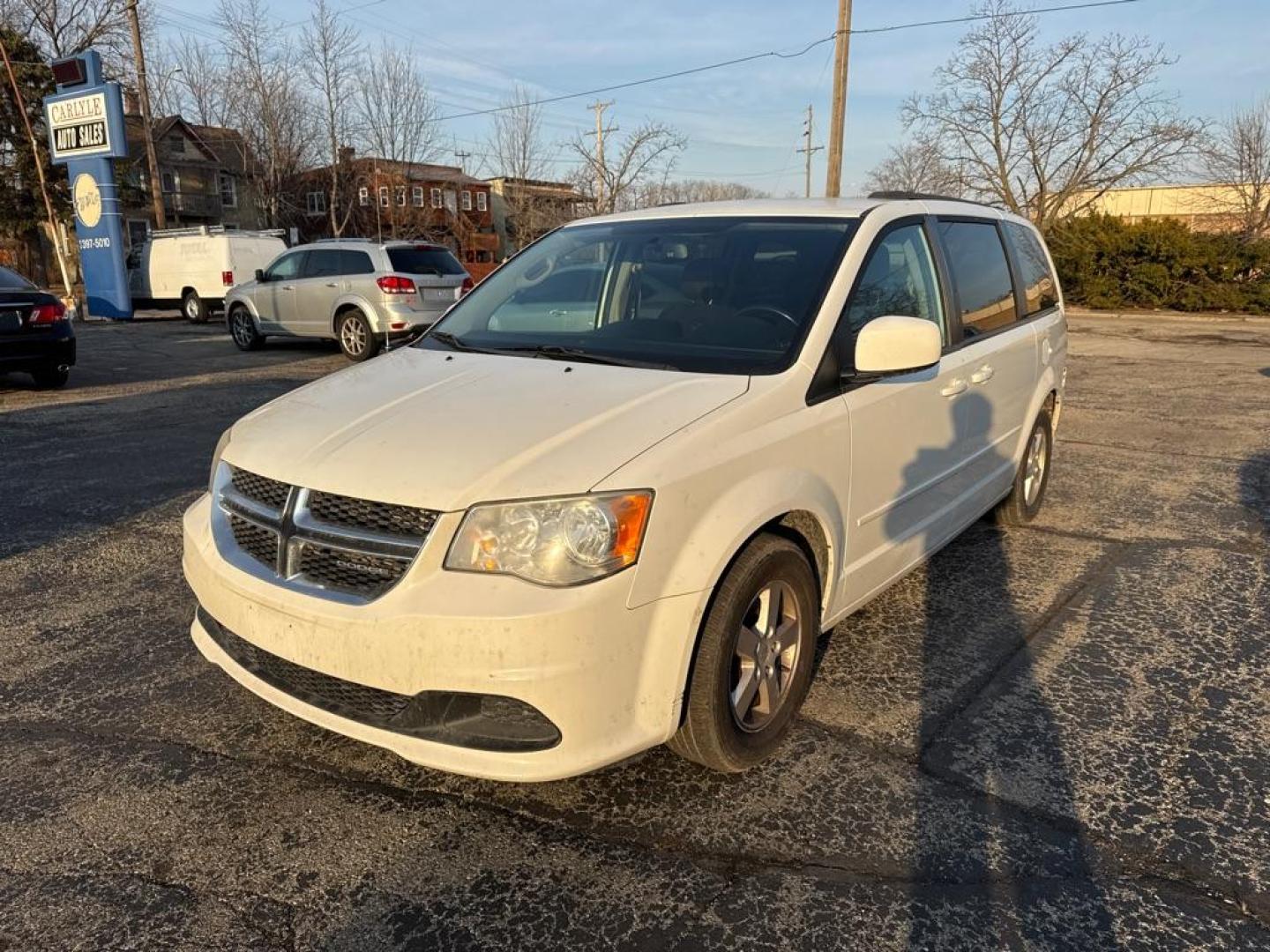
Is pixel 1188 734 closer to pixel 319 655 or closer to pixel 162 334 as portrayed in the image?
pixel 319 655

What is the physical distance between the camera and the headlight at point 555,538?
2.25 m

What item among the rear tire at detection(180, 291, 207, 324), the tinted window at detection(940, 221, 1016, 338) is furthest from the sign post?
the tinted window at detection(940, 221, 1016, 338)

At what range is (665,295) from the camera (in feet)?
11.7

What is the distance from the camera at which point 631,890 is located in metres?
2.30

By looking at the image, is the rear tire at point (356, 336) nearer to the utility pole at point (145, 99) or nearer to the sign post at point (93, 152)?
the sign post at point (93, 152)

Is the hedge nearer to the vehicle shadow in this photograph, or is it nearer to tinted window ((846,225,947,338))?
the vehicle shadow

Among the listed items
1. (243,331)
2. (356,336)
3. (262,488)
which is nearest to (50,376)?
(356,336)

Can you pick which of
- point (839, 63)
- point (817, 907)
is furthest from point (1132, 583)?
point (839, 63)

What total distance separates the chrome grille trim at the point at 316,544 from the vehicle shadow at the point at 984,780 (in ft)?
5.22

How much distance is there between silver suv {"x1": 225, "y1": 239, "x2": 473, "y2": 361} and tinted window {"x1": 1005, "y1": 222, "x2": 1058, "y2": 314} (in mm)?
8514

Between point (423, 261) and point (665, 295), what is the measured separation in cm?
1042

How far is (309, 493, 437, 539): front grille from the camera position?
2328 millimetres

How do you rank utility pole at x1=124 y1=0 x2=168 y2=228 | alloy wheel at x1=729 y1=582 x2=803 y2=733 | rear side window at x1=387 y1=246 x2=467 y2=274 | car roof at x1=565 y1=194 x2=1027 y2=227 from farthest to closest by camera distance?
utility pole at x1=124 y1=0 x2=168 y2=228 → rear side window at x1=387 y1=246 x2=467 y2=274 → car roof at x1=565 y1=194 x2=1027 y2=227 → alloy wheel at x1=729 y1=582 x2=803 y2=733

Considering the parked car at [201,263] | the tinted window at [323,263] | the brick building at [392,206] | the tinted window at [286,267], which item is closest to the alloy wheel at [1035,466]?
the tinted window at [323,263]
